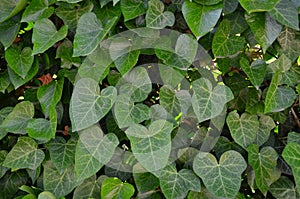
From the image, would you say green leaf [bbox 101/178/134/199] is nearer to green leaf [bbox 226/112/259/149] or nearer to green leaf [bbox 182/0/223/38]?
green leaf [bbox 226/112/259/149]

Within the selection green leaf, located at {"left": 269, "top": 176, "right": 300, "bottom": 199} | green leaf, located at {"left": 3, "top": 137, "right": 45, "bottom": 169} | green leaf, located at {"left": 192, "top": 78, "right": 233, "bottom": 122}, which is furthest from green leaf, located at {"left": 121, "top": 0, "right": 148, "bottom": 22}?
green leaf, located at {"left": 269, "top": 176, "right": 300, "bottom": 199}

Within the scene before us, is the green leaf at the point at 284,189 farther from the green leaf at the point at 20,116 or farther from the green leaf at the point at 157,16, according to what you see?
the green leaf at the point at 20,116

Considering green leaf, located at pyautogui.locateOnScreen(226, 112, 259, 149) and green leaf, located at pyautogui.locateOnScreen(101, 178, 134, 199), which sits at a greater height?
green leaf, located at pyautogui.locateOnScreen(226, 112, 259, 149)

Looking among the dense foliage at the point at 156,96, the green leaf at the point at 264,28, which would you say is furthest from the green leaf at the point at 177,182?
the green leaf at the point at 264,28

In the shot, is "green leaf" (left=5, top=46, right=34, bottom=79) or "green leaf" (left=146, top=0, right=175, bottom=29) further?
"green leaf" (left=5, top=46, right=34, bottom=79)

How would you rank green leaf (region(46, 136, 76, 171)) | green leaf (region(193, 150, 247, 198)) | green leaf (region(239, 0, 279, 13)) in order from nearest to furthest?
green leaf (region(239, 0, 279, 13))
green leaf (region(193, 150, 247, 198))
green leaf (region(46, 136, 76, 171))

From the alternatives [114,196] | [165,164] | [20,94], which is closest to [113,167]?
[114,196]

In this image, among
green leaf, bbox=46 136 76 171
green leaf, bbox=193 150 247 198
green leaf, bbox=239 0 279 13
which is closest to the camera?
green leaf, bbox=239 0 279 13
